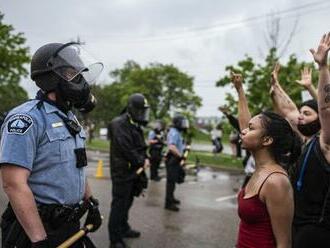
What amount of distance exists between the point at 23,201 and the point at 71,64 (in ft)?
2.89

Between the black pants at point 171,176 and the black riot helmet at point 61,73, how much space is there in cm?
635

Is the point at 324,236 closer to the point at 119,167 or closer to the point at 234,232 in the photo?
the point at 119,167

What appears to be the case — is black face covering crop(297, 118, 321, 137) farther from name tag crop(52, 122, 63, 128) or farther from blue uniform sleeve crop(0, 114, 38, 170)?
blue uniform sleeve crop(0, 114, 38, 170)

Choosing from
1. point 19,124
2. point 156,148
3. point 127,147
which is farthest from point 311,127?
point 156,148

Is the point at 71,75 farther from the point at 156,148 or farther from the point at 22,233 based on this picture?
the point at 156,148

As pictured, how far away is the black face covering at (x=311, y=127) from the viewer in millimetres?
4109

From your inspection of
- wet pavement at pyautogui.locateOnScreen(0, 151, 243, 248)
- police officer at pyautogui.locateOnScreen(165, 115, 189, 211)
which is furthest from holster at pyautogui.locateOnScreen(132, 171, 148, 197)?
police officer at pyautogui.locateOnScreen(165, 115, 189, 211)

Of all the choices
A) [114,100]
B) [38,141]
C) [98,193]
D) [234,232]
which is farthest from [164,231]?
[114,100]

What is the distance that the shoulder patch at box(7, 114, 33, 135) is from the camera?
9.14ft

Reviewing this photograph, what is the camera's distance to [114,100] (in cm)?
5828

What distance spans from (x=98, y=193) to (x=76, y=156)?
27.1 ft

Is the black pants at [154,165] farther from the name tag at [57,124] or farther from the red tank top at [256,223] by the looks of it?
the name tag at [57,124]

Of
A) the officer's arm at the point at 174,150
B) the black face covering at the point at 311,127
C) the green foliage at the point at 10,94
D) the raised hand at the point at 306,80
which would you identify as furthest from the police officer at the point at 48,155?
the green foliage at the point at 10,94

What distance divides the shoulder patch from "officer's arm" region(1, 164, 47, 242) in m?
0.19
